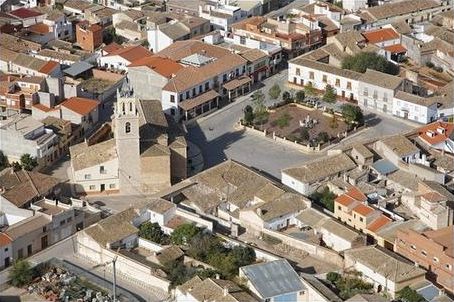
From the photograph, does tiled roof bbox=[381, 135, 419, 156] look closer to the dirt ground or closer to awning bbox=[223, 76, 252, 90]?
the dirt ground

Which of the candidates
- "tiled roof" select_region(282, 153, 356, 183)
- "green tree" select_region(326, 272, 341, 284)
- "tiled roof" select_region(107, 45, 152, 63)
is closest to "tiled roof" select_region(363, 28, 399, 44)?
"tiled roof" select_region(107, 45, 152, 63)

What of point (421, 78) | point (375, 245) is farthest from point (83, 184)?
point (421, 78)

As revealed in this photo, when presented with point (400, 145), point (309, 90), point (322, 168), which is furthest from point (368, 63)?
point (322, 168)

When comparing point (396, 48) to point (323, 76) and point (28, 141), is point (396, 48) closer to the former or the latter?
point (323, 76)

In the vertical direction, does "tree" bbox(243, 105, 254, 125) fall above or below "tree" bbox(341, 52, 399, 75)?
below

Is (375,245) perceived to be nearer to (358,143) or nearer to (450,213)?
(450,213)
